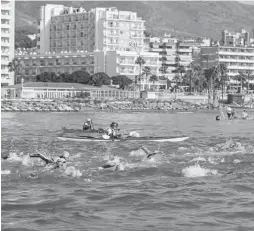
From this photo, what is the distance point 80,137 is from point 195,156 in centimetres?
1161

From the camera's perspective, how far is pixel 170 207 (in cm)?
2433

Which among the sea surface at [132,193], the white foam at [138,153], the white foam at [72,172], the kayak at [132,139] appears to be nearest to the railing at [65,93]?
the kayak at [132,139]

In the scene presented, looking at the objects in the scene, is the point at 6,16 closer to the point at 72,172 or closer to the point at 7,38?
the point at 7,38

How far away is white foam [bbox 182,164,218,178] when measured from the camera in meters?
31.2

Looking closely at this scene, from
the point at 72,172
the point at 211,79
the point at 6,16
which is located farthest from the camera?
the point at 211,79

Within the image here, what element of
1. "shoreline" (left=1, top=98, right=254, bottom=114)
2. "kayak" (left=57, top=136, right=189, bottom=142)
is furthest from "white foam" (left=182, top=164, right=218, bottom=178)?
"shoreline" (left=1, top=98, right=254, bottom=114)

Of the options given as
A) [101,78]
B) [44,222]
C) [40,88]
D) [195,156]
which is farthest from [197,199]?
[101,78]

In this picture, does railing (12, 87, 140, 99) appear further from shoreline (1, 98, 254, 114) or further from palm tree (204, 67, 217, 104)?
palm tree (204, 67, 217, 104)

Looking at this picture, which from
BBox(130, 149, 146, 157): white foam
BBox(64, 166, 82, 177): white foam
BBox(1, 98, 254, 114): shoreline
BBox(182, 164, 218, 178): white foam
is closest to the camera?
BBox(64, 166, 82, 177): white foam

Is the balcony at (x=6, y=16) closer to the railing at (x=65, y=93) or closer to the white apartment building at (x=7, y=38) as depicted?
the white apartment building at (x=7, y=38)

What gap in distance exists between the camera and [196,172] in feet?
103

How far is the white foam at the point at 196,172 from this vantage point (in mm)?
31244

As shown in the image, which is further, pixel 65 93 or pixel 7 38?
pixel 7 38

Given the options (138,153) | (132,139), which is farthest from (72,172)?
(132,139)
